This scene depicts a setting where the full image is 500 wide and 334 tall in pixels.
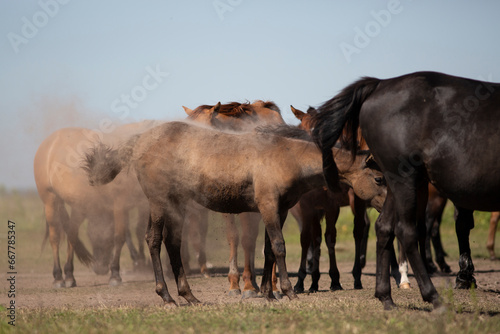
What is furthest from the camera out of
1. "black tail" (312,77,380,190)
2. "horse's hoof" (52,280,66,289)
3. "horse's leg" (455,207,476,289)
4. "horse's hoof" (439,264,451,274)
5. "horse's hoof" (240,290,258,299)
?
"horse's hoof" (439,264,451,274)

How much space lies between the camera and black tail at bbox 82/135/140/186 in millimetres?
7992

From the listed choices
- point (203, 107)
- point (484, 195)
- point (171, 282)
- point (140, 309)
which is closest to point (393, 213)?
point (484, 195)

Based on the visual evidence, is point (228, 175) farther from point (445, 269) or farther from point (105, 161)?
point (445, 269)

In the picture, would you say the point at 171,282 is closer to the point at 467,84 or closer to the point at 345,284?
the point at 345,284

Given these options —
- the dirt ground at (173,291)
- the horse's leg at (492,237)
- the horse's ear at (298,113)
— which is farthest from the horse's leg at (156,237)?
the horse's leg at (492,237)

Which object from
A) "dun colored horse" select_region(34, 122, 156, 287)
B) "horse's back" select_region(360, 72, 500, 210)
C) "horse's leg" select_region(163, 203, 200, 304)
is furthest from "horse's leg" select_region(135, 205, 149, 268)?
"horse's back" select_region(360, 72, 500, 210)

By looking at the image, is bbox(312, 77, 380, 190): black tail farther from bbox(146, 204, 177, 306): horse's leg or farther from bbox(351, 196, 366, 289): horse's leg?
bbox(351, 196, 366, 289): horse's leg

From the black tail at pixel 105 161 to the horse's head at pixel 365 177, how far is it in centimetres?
285

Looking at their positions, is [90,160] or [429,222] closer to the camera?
[90,160]

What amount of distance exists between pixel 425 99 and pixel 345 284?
5.38 m

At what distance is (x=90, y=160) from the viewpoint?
816 cm

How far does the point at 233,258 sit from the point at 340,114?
369 cm

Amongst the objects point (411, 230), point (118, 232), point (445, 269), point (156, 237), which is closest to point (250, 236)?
point (156, 237)

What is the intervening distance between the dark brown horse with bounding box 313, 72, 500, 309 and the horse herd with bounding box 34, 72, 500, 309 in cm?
1
